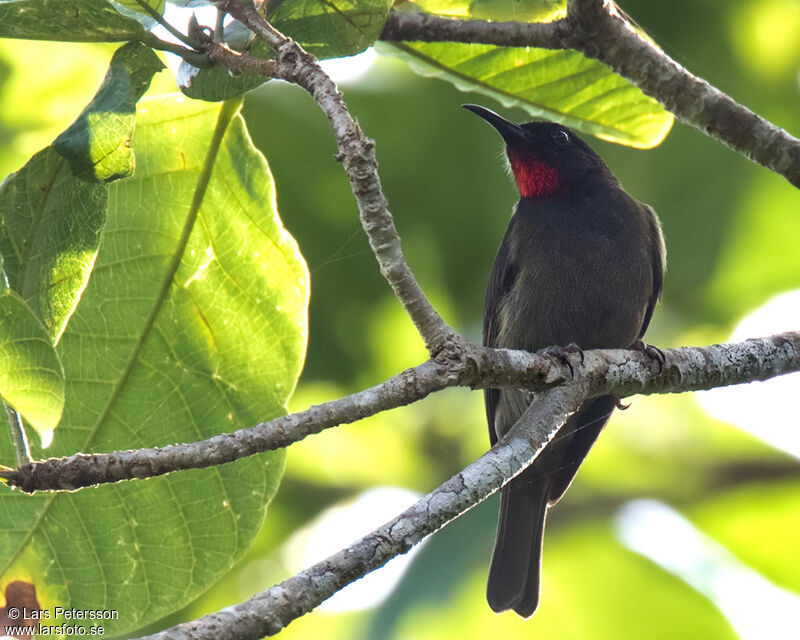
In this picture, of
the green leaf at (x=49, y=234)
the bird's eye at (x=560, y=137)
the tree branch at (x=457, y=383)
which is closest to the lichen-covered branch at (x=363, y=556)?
the tree branch at (x=457, y=383)

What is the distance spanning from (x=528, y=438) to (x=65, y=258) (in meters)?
1.18

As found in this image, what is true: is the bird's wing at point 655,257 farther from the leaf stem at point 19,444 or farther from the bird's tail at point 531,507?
the leaf stem at point 19,444

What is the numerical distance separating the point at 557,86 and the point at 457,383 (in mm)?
1794

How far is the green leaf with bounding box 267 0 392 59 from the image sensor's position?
259cm

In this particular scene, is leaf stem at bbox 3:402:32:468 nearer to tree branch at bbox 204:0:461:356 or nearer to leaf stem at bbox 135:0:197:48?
tree branch at bbox 204:0:461:356

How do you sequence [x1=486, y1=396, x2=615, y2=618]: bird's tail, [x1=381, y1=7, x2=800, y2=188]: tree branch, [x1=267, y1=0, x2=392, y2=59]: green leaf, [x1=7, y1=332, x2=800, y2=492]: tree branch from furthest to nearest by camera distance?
[x1=486, y1=396, x2=615, y2=618]: bird's tail → [x1=381, y1=7, x2=800, y2=188]: tree branch → [x1=267, y1=0, x2=392, y2=59]: green leaf → [x1=7, y1=332, x2=800, y2=492]: tree branch

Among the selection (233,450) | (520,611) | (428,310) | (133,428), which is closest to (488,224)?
(520,611)

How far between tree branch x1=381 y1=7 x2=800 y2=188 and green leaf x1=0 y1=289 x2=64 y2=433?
1.57 m

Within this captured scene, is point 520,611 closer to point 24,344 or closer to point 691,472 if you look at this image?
point 691,472

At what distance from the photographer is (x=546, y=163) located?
470 centimetres

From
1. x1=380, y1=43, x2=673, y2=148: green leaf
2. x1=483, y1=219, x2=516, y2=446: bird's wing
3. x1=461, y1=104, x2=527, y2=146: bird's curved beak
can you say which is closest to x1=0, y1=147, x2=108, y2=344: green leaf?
x1=380, y1=43, x2=673, y2=148: green leaf

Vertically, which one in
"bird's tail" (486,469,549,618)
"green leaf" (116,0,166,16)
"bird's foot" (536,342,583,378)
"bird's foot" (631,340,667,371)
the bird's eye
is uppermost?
"green leaf" (116,0,166,16)

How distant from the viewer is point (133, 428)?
9.88 feet

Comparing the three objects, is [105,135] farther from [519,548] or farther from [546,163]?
[519,548]
